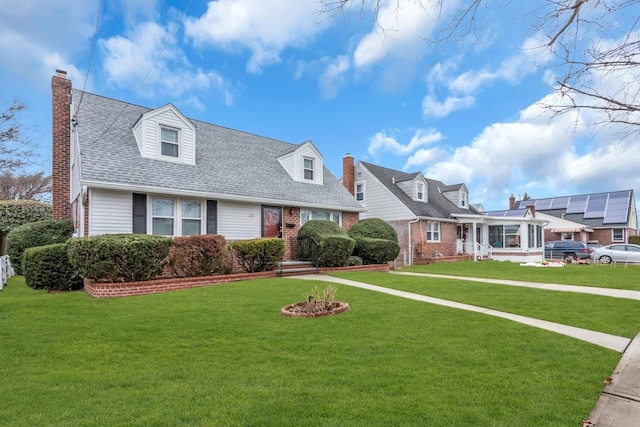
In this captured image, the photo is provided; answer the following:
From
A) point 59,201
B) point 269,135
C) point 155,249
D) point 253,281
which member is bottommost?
point 253,281

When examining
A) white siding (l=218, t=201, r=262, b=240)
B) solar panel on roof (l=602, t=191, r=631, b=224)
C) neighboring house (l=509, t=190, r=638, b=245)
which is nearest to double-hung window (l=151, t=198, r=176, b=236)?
white siding (l=218, t=201, r=262, b=240)

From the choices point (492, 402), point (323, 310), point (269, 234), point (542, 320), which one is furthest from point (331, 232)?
point (492, 402)

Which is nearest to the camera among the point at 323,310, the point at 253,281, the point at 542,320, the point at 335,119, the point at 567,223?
the point at 542,320

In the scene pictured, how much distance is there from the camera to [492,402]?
3184mm

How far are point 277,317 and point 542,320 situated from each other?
4725 mm

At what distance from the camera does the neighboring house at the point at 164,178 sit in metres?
11.3

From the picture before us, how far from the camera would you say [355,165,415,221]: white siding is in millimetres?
22300

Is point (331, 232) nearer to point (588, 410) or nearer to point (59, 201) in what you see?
point (59, 201)

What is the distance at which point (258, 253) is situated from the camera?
39.7 feet

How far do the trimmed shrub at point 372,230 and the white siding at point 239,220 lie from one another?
5199mm

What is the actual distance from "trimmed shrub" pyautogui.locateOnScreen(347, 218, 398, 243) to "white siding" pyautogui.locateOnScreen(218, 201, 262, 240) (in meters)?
5.20

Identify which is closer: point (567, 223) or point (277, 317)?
point (277, 317)

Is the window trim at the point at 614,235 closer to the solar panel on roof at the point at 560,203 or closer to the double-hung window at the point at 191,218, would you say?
the solar panel on roof at the point at 560,203

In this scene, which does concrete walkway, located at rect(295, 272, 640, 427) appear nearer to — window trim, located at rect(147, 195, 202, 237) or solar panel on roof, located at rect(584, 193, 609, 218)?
window trim, located at rect(147, 195, 202, 237)
